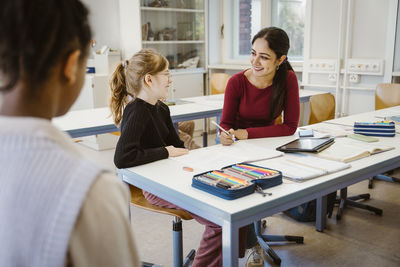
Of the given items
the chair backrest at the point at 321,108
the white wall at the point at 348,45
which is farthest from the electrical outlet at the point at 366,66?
the chair backrest at the point at 321,108

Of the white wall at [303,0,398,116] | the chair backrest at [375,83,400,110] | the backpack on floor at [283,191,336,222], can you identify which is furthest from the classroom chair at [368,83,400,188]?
the backpack on floor at [283,191,336,222]

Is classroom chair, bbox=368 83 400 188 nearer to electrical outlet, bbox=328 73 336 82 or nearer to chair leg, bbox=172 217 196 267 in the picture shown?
electrical outlet, bbox=328 73 336 82

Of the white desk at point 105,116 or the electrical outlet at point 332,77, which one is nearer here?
the white desk at point 105,116

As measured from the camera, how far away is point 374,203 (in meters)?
2.95

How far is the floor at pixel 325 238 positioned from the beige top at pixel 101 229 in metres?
1.68

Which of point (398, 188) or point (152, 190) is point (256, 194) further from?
point (398, 188)

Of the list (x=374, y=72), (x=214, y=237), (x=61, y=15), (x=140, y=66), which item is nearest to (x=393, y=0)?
(x=374, y=72)

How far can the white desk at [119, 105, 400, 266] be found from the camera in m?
1.19

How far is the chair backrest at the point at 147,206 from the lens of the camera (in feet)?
5.29

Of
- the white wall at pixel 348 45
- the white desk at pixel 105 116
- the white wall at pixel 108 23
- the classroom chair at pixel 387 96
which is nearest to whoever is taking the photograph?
the white desk at pixel 105 116

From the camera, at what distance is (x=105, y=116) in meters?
2.86

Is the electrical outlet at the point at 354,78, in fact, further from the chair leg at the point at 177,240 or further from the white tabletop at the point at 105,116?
the chair leg at the point at 177,240

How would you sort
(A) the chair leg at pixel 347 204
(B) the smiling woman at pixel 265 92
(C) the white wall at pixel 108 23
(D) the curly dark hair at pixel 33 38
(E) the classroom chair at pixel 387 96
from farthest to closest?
(C) the white wall at pixel 108 23
(E) the classroom chair at pixel 387 96
(A) the chair leg at pixel 347 204
(B) the smiling woman at pixel 265 92
(D) the curly dark hair at pixel 33 38

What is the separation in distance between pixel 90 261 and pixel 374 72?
404 cm
